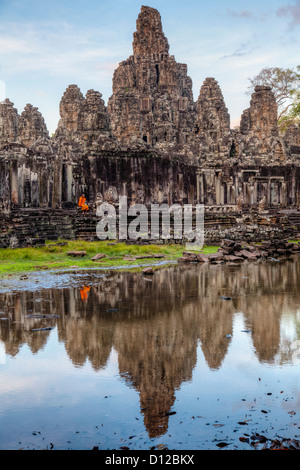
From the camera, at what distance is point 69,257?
50.3ft

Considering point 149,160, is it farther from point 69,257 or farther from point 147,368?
point 147,368

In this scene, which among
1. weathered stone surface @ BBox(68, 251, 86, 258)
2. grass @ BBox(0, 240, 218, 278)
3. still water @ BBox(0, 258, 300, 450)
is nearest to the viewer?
still water @ BBox(0, 258, 300, 450)

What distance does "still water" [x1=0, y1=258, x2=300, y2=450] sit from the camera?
3.91 m

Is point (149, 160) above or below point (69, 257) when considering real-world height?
above

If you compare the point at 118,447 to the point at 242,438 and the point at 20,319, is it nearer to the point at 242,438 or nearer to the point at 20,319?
the point at 242,438

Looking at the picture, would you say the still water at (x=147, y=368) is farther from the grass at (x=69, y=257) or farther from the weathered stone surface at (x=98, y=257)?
the weathered stone surface at (x=98, y=257)

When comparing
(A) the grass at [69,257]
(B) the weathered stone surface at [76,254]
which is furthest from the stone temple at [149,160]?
(B) the weathered stone surface at [76,254]

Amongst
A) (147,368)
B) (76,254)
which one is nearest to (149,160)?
(76,254)

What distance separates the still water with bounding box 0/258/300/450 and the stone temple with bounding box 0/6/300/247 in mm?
9204

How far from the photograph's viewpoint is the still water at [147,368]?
3906 mm

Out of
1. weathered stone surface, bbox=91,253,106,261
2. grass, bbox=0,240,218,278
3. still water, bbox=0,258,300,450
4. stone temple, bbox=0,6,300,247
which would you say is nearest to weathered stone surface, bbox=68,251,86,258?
grass, bbox=0,240,218,278

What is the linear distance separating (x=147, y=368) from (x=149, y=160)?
23.1m

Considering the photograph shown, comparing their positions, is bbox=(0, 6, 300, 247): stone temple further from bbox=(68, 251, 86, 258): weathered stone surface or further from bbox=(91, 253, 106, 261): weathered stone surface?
bbox=(91, 253, 106, 261): weathered stone surface
